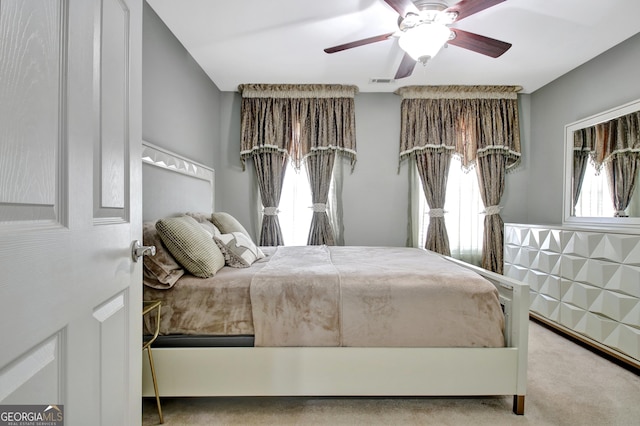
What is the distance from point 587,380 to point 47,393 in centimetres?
278

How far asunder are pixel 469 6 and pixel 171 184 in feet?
7.83

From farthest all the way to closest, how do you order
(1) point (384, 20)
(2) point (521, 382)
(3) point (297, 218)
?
(3) point (297, 218)
(1) point (384, 20)
(2) point (521, 382)

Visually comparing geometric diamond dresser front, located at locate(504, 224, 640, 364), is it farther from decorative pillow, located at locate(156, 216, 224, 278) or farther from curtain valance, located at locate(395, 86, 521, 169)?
decorative pillow, located at locate(156, 216, 224, 278)

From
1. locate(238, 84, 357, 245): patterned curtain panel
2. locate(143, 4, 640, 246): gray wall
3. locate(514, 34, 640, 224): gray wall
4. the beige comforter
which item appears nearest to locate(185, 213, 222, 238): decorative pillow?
locate(143, 4, 640, 246): gray wall

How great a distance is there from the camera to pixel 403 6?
185 centimetres

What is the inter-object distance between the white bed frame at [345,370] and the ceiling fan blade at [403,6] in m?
1.71

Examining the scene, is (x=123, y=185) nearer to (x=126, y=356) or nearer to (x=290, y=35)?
(x=126, y=356)

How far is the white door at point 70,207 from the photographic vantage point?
20.9 inches

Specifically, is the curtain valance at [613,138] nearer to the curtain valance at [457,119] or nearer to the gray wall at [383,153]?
the gray wall at [383,153]

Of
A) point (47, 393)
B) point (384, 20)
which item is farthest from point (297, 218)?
point (47, 393)

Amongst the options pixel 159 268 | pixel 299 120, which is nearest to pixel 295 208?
pixel 299 120

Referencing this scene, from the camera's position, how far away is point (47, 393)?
2.01ft

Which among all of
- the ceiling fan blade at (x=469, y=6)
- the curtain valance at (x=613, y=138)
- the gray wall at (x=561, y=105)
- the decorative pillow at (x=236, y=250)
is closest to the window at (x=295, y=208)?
the decorative pillow at (x=236, y=250)

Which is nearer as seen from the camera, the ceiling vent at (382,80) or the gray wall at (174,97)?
the gray wall at (174,97)
